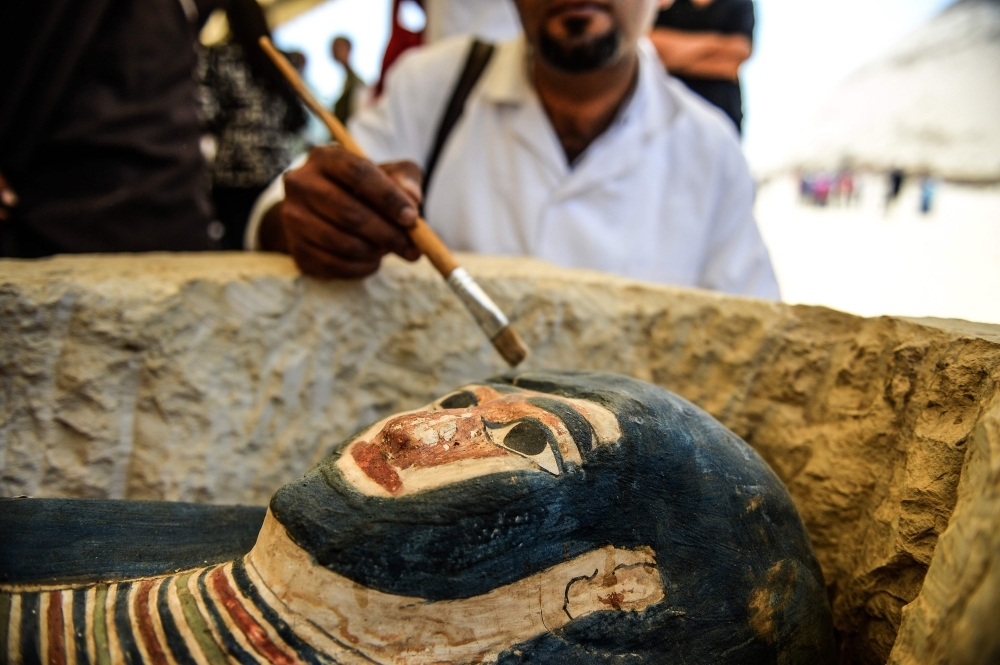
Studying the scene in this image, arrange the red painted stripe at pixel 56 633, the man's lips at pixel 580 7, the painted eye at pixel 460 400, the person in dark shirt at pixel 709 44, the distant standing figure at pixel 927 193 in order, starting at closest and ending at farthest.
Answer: the red painted stripe at pixel 56 633, the painted eye at pixel 460 400, the man's lips at pixel 580 7, the distant standing figure at pixel 927 193, the person in dark shirt at pixel 709 44

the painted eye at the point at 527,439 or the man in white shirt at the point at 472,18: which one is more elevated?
the man in white shirt at the point at 472,18

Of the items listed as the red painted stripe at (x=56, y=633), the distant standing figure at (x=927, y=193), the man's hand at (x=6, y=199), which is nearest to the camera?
the red painted stripe at (x=56, y=633)

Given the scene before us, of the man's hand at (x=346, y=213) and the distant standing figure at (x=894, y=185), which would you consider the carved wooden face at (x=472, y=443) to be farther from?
the distant standing figure at (x=894, y=185)

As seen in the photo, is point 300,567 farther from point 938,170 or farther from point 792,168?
point 792,168

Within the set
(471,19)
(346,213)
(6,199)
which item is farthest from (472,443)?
(471,19)

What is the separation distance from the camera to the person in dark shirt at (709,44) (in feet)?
6.45

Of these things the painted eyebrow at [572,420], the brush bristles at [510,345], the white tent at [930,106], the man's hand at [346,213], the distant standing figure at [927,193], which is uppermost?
the white tent at [930,106]

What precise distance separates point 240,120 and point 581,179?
143 cm

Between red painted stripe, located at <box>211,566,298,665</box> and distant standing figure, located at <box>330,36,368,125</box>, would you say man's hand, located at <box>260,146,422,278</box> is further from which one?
distant standing figure, located at <box>330,36,368,125</box>

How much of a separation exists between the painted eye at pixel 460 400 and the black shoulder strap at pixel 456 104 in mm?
1045

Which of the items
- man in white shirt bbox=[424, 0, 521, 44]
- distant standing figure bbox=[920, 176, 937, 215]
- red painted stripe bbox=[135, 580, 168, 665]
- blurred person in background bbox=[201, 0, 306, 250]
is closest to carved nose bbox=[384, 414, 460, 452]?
red painted stripe bbox=[135, 580, 168, 665]

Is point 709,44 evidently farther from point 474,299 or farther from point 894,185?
point 474,299

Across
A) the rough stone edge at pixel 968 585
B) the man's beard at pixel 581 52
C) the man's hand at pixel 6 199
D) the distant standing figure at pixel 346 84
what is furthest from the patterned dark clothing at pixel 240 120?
the rough stone edge at pixel 968 585

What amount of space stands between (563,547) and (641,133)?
1.32 m
